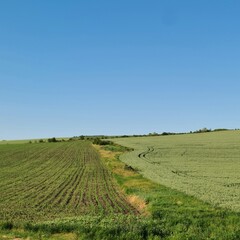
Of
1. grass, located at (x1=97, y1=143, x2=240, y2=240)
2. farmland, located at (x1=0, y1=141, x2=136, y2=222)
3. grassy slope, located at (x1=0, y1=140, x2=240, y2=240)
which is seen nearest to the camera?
grassy slope, located at (x1=0, y1=140, x2=240, y2=240)

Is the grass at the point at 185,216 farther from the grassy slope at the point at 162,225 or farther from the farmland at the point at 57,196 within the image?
the farmland at the point at 57,196

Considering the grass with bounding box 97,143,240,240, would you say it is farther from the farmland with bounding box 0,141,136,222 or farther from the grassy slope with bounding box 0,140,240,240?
the farmland with bounding box 0,141,136,222

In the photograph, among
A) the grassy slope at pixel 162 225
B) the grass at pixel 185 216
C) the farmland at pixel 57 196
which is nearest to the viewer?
the grassy slope at pixel 162 225

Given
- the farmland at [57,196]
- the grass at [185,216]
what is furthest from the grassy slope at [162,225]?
the farmland at [57,196]

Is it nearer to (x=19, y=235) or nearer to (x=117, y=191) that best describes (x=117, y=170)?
(x=117, y=191)

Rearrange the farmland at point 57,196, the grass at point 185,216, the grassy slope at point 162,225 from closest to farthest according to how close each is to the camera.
A: the grassy slope at point 162,225
the grass at point 185,216
the farmland at point 57,196

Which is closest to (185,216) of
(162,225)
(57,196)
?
(162,225)

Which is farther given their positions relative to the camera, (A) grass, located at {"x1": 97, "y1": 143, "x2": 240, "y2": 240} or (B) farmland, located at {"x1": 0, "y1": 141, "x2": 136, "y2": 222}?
(B) farmland, located at {"x1": 0, "y1": 141, "x2": 136, "y2": 222}

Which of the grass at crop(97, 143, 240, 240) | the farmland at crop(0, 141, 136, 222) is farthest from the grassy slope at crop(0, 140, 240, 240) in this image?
the farmland at crop(0, 141, 136, 222)

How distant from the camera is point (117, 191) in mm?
28469

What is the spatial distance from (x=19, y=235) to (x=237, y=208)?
11.3 m

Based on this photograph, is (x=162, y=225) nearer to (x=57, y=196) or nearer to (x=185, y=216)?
(x=185, y=216)

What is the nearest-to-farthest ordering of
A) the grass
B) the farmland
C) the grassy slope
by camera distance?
the grassy slope, the grass, the farmland

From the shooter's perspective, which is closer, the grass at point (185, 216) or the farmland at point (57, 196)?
the grass at point (185, 216)
